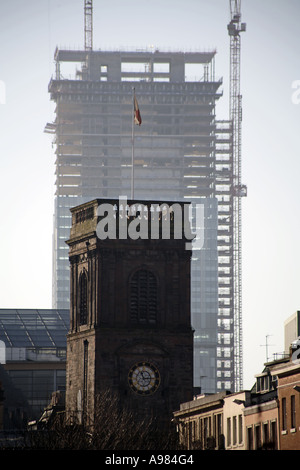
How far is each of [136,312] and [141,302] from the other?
100 centimetres

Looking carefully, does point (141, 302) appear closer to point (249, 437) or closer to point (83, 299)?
point (83, 299)

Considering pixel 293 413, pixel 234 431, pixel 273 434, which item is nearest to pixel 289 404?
pixel 293 413

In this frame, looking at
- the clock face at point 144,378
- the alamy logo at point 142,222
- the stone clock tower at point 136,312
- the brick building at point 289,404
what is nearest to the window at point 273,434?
the brick building at point 289,404

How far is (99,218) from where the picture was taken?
143 m

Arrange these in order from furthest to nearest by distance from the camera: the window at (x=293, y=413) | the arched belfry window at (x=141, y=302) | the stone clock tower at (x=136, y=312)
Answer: the arched belfry window at (x=141, y=302), the stone clock tower at (x=136, y=312), the window at (x=293, y=413)

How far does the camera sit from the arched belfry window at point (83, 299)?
145175 millimetres

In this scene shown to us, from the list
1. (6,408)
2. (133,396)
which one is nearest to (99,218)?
(133,396)

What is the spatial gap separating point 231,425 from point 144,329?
70.0 feet

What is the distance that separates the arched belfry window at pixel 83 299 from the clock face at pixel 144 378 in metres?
7.14

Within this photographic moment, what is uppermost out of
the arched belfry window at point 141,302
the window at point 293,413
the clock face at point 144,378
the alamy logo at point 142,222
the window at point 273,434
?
the alamy logo at point 142,222

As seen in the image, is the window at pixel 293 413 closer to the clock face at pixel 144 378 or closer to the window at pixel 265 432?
the window at pixel 265 432

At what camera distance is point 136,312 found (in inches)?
5600
